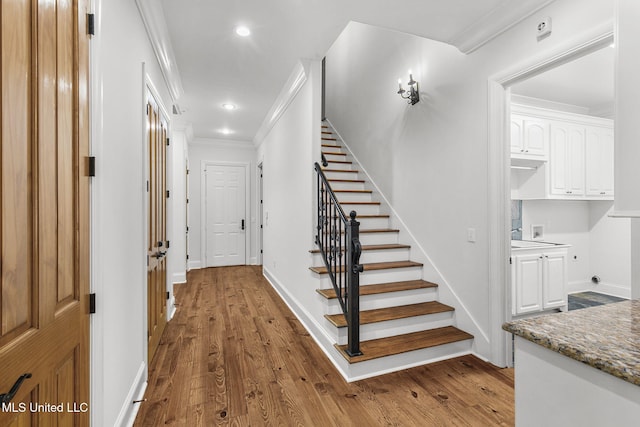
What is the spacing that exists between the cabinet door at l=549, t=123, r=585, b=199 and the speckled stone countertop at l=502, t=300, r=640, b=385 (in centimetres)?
336

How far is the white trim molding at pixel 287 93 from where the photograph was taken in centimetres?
328

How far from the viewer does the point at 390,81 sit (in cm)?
394

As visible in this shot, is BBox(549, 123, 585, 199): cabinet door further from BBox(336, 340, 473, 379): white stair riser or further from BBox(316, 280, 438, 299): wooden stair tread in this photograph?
BBox(336, 340, 473, 379): white stair riser

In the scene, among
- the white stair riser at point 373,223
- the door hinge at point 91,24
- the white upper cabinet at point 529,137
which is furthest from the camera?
the white stair riser at point 373,223

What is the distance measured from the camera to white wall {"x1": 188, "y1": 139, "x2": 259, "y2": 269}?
6488 mm

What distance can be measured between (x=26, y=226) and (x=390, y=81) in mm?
3908

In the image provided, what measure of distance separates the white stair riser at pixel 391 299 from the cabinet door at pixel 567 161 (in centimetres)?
231

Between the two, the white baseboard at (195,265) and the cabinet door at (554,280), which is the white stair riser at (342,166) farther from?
the white baseboard at (195,265)

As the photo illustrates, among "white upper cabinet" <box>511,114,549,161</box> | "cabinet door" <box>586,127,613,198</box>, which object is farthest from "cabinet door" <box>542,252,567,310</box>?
"cabinet door" <box>586,127,613,198</box>

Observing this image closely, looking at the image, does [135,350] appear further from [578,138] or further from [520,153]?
[578,138]

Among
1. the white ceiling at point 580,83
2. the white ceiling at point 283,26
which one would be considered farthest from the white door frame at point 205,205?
the white ceiling at point 580,83

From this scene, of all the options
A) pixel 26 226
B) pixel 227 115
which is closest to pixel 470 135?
pixel 26 226

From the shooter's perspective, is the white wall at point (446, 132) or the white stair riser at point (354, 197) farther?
the white stair riser at point (354, 197)

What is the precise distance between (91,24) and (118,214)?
2.92ft
